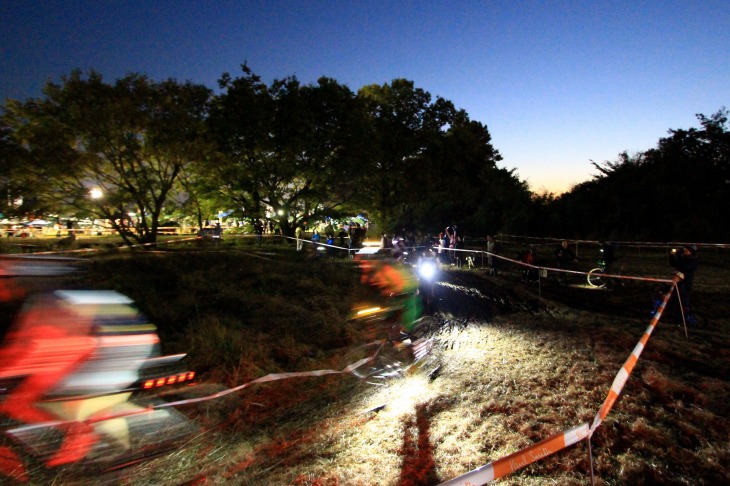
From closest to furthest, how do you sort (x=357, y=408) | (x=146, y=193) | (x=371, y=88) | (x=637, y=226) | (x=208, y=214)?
(x=357, y=408), (x=146, y=193), (x=208, y=214), (x=637, y=226), (x=371, y=88)

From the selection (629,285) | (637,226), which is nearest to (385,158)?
(637,226)

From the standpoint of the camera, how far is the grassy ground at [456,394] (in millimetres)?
3748

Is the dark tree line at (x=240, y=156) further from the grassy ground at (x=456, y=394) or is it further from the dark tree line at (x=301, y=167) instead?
the grassy ground at (x=456, y=394)

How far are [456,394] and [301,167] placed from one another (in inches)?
771

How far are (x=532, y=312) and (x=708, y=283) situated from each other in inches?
280

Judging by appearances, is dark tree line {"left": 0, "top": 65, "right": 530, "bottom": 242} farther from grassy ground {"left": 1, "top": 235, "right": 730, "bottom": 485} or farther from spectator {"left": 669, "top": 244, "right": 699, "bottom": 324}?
spectator {"left": 669, "top": 244, "right": 699, "bottom": 324}

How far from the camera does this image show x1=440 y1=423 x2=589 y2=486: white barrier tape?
270 centimetres

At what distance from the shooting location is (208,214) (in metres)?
23.2

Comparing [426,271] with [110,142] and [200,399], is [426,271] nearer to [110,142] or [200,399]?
[200,399]

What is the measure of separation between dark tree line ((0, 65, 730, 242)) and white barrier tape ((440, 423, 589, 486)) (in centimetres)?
1831

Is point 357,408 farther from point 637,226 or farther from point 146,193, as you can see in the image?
point 637,226

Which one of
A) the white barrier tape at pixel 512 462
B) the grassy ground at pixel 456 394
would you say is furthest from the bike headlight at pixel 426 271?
the white barrier tape at pixel 512 462

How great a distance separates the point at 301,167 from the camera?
76.2 feet

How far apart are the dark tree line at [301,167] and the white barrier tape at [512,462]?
18.3 meters
